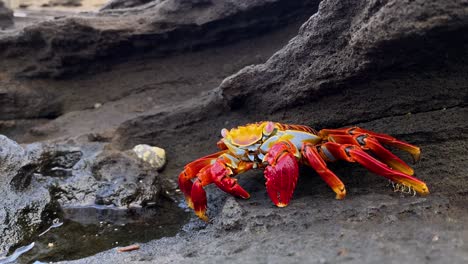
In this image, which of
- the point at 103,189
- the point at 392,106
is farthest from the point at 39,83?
the point at 392,106

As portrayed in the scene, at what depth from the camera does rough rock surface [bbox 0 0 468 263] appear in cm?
260

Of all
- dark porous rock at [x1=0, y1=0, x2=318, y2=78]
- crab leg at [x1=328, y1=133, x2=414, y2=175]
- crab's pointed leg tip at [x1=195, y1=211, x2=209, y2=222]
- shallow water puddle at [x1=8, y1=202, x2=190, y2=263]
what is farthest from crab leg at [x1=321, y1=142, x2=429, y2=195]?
dark porous rock at [x1=0, y1=0, x2=318, y2=78]

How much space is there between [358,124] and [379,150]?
21.6 inches

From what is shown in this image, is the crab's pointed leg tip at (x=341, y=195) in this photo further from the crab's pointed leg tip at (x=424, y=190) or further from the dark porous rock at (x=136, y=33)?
the dark porous rock at (x=136, y=33)

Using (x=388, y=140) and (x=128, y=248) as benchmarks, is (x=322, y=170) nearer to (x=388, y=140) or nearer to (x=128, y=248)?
(x=388, y=140)

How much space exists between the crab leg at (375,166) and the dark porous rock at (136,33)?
2820mm

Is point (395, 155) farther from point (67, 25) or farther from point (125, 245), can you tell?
Result: point (67, 25)

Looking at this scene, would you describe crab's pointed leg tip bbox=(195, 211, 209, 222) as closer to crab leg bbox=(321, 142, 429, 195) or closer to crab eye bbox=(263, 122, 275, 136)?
crab eye bbox=(263, 122, 275, 136)

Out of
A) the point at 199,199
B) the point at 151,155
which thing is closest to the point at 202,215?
the point at 199,199

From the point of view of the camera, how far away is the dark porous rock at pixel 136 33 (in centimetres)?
590

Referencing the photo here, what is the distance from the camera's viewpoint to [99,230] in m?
4.07

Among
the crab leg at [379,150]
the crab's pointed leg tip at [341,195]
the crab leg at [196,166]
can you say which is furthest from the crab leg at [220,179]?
the crab leg at [379,150]

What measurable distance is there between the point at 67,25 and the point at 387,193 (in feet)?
14.7

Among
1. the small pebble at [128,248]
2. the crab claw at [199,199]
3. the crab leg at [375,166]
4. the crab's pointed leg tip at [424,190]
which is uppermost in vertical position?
the crab leg at [375,166]
